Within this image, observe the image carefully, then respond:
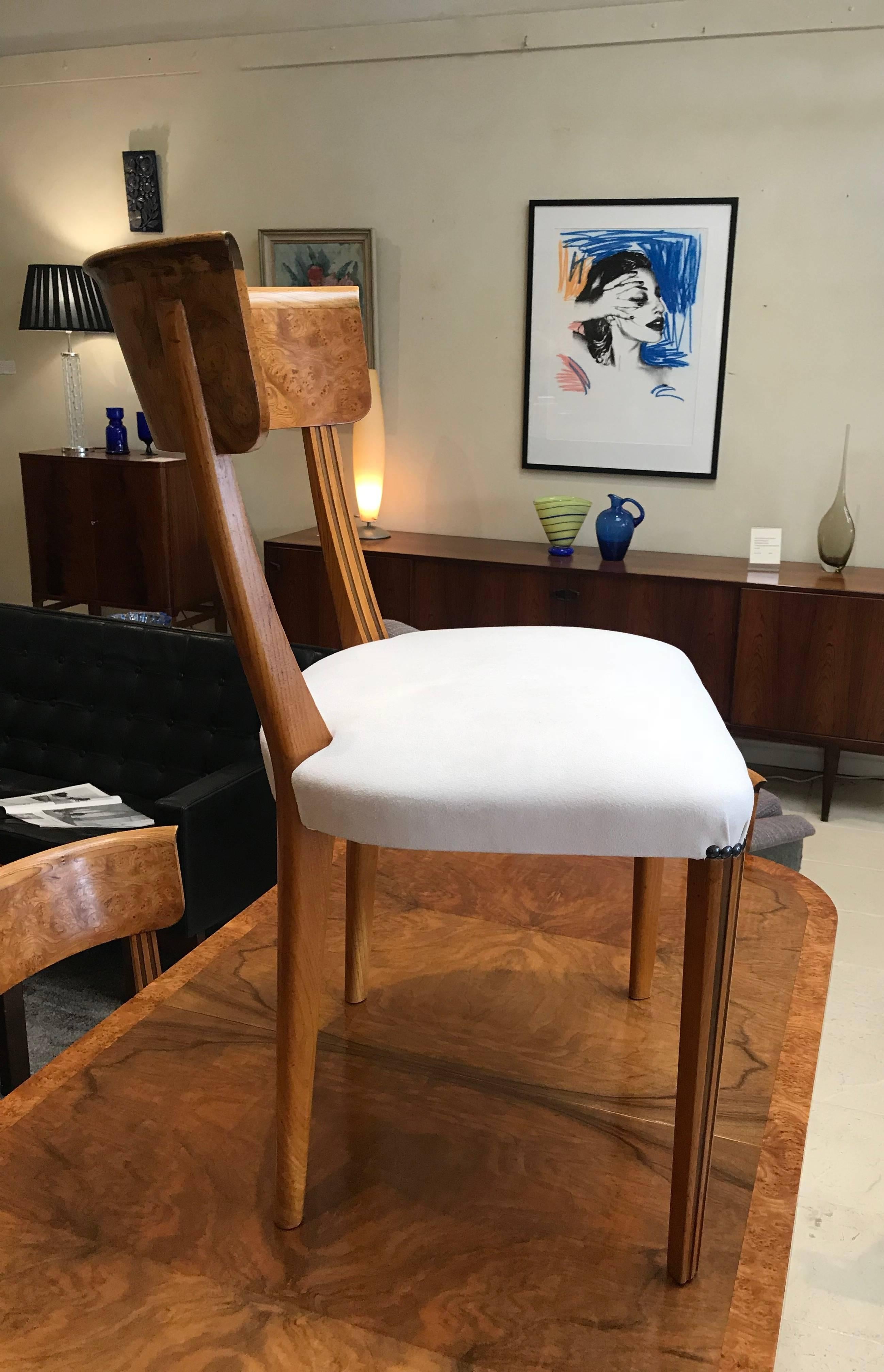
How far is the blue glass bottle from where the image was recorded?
450 cm

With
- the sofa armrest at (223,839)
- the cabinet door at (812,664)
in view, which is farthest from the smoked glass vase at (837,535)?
the sofa armrest at (223,839)

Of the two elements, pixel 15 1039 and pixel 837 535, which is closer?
pixel 15 1039

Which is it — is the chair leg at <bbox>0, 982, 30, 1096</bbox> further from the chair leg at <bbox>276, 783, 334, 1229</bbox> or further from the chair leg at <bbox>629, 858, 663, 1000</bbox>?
the chair leg at <bbox>629, 858, 663, 1000</bbox>

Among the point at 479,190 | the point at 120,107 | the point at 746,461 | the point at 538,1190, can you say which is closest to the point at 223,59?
the point at 120,107

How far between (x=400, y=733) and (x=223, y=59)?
4.39 meters

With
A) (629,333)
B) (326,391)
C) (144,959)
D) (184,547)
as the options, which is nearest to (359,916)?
(144,959)

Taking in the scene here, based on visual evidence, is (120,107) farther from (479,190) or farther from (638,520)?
(638,520)

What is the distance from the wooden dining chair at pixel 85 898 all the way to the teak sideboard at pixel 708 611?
238 cm

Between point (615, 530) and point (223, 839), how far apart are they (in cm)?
198

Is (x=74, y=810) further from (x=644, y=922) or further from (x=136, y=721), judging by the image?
(x=644, y=922)

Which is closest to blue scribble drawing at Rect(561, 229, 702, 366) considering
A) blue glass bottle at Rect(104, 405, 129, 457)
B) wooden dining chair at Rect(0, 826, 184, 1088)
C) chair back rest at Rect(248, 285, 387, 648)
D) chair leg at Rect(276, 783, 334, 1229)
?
blue glass bottle at Rect(104, 405, 129, 457)

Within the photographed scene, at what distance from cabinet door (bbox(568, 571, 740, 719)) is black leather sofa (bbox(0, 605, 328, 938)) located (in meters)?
1.31

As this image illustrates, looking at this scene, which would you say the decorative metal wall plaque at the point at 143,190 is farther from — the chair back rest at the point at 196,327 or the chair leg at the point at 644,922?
the chair leg at the point at 644,922

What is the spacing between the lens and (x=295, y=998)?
812 mm
